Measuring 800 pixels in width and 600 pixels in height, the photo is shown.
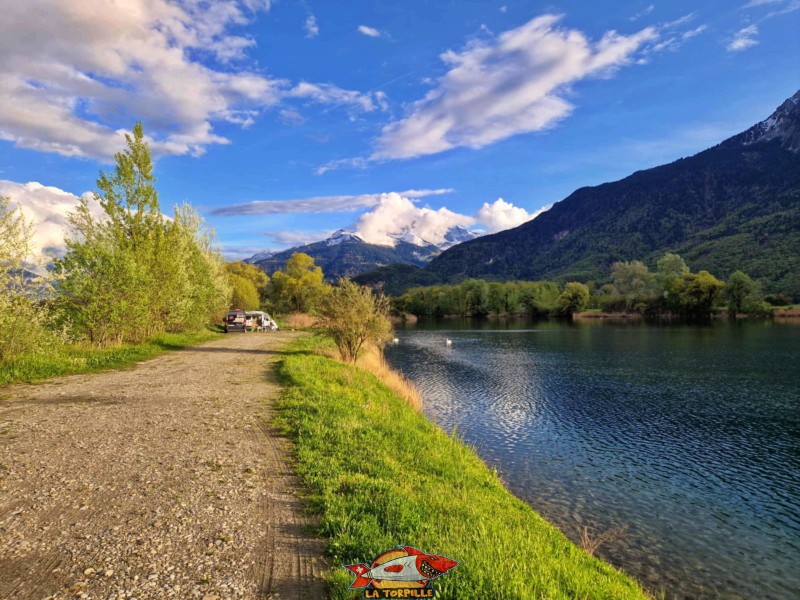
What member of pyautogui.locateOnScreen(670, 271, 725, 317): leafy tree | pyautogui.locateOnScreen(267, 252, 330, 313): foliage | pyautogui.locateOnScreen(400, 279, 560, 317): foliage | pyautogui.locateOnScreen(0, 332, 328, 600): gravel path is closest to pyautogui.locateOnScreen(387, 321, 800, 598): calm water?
pyautogui.locateOnScreen(0, 332, 328, 600): gravel path

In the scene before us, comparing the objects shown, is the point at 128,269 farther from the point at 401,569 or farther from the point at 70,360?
the point at 401,569

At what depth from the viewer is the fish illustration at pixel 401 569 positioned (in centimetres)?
513

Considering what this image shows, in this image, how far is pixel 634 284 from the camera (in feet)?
393

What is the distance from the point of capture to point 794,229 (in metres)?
162

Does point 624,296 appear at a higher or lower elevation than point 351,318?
higher

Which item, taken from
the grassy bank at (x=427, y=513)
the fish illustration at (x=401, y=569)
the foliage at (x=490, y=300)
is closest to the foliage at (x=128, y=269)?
the grassy bank at (x=427, y=513)

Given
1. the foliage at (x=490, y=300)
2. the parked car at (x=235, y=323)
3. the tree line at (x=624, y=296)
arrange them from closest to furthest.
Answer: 1. the parked car at (x=235, y=323)
2. the tree line at (x=624, y=296)
3. the foliage at (x=490, y=300)

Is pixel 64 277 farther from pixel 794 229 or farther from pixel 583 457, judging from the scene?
pixel 794 229

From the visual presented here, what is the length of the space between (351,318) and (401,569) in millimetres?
23324

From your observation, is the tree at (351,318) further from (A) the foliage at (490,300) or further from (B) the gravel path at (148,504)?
(A) the foliage at (490,300)

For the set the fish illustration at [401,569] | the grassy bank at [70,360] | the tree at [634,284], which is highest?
the tree at [634,284]

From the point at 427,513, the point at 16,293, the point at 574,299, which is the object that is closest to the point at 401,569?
the point at 427,513

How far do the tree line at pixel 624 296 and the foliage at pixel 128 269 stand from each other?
109 m

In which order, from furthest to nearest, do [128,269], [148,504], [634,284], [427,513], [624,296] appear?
[624,296], [634,284], [128,269], [427,513], [148,504]
